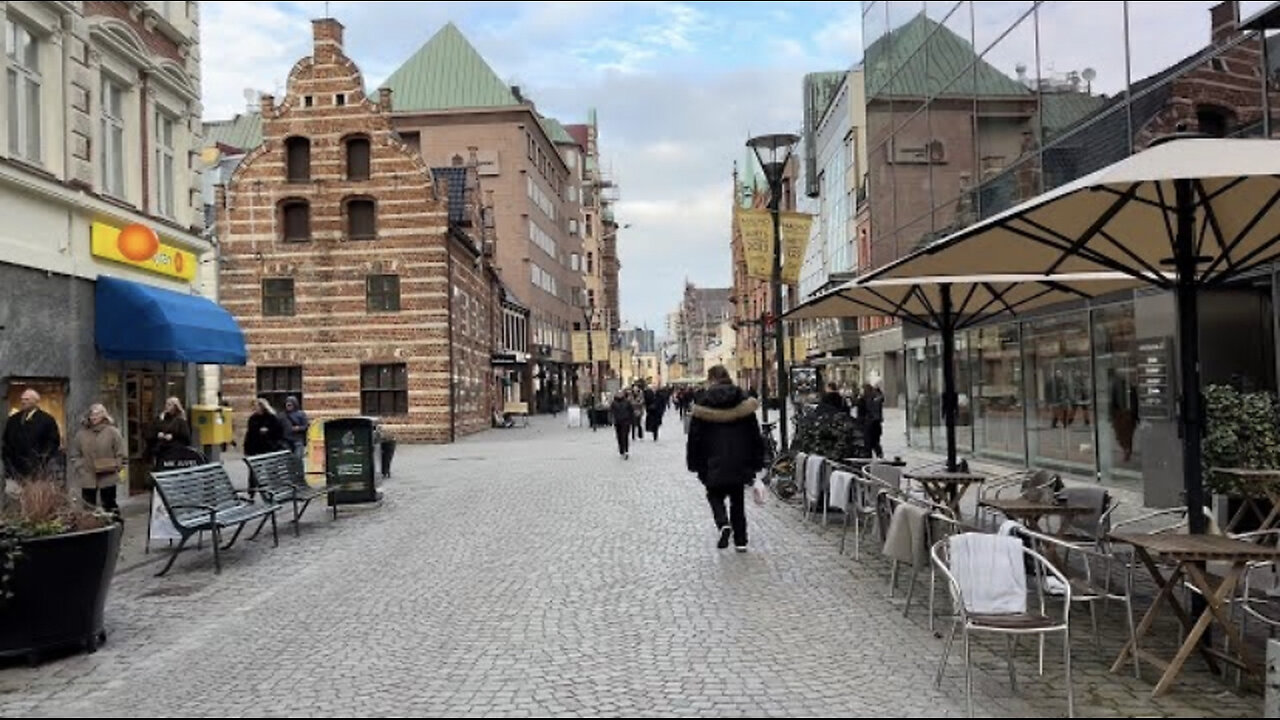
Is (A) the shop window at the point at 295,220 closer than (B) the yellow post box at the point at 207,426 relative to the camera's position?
No

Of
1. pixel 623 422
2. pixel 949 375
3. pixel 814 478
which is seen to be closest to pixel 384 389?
pixel 623 422

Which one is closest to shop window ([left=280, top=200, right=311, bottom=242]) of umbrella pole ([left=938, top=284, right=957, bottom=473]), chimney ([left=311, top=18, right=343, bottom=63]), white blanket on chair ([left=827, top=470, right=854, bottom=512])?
chimney ([left=311, top=18, right=343, bottom=63])

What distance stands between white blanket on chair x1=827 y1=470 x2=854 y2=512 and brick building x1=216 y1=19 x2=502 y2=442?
86.7 ft

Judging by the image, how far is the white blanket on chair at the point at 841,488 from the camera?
11.3 metres

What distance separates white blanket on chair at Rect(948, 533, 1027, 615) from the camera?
592cm

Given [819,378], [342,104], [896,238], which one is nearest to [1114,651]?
[896,238]

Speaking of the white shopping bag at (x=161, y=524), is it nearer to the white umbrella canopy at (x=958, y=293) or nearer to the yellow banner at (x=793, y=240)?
the white umbrella canopy at (x=958, y=293)

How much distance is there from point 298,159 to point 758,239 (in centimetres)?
2333

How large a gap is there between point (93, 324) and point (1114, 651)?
1467 centimetres

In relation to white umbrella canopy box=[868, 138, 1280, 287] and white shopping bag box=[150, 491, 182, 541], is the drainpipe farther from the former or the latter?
white umbrella canopy box=[868, 138, 1280, 287]

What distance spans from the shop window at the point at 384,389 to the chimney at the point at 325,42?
10.4 m

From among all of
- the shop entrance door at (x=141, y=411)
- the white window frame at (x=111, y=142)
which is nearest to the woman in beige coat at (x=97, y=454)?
the shop entrance door at (x=141, y=411)

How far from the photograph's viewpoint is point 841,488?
11.5 meters

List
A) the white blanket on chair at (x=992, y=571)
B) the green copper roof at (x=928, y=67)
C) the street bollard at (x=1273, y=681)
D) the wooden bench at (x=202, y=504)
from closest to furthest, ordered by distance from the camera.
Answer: the street bollard at (x=1273, y=681) < the white blanket on chair at (x=992, y=571) < the wooden bench at (x=202, y=504) < the green copper roof at (x=928, y=67)
